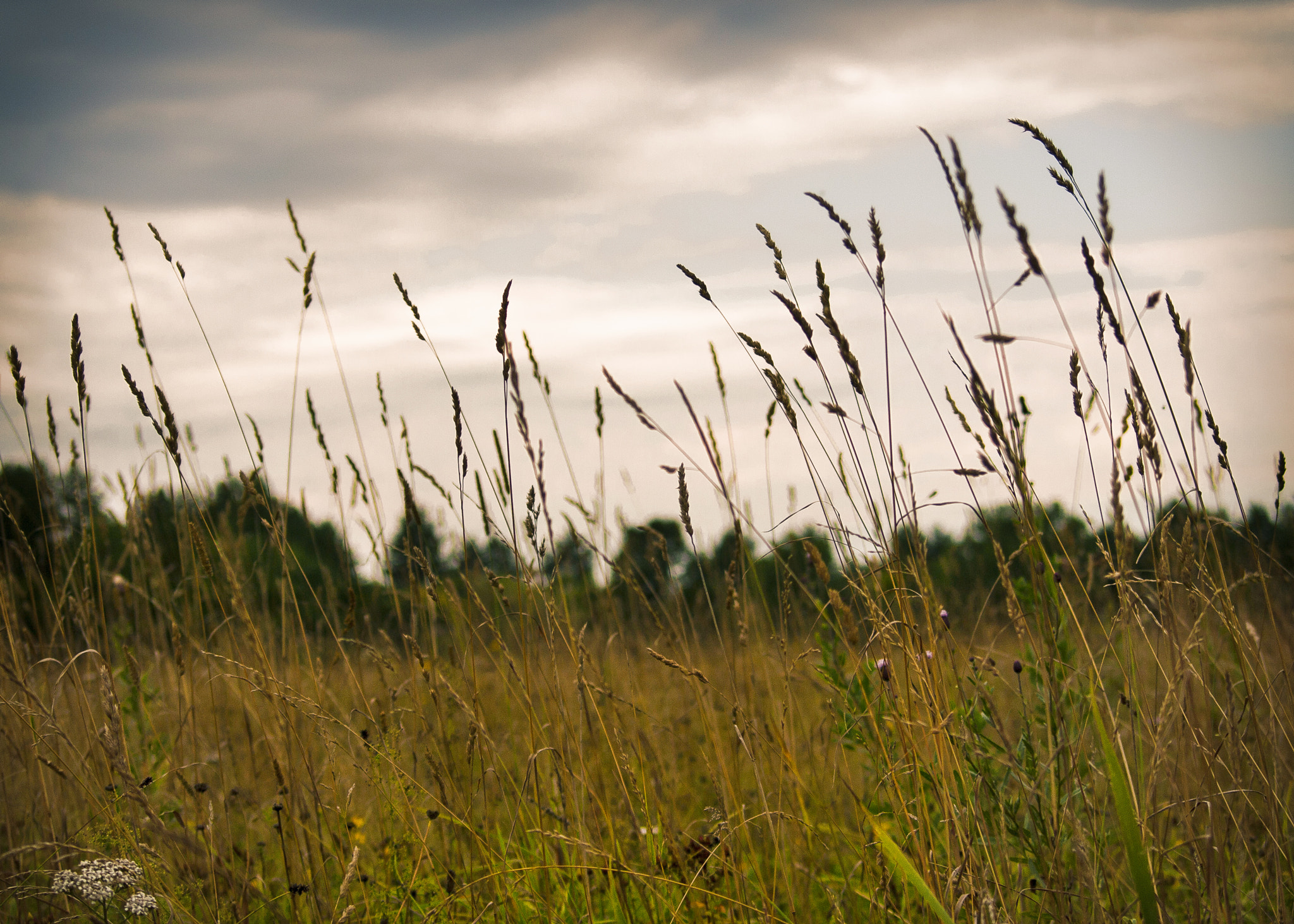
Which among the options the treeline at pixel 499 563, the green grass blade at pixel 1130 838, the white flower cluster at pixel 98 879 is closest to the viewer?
the green grass blade at pixel 1130 838

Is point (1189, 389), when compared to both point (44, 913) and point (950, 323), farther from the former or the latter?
point (44, 913)

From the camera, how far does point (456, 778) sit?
6.79ft

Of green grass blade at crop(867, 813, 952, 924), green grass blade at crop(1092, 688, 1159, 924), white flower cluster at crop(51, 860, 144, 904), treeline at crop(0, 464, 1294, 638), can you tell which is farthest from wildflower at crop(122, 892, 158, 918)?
green grass blade at crop(1092, 688, 1159, 924)

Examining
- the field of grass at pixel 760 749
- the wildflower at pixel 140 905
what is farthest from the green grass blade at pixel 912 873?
the wildflower at pixel 140 905

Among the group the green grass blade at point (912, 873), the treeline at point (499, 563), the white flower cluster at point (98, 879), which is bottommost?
the green grass blade at point (912, 873)

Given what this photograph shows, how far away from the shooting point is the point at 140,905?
4.48 feet

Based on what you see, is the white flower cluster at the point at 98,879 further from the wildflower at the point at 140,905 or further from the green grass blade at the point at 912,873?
the green grass blade at the point at 912,873

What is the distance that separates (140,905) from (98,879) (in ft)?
0.27

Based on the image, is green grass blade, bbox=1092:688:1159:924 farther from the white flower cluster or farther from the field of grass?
the white flower cluster

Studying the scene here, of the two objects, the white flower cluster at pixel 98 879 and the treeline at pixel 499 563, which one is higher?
the treeline at pixel 499 563

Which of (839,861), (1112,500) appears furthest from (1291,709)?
(839,861)

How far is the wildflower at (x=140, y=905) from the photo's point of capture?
135cm

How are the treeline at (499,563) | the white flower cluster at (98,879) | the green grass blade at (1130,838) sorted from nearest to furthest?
the green grass blade at (1130,838) < the white flower cluster at (98,879) < the treeline at (499,563)

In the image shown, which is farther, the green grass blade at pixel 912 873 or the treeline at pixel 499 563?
the treeline at pixel 499 563
